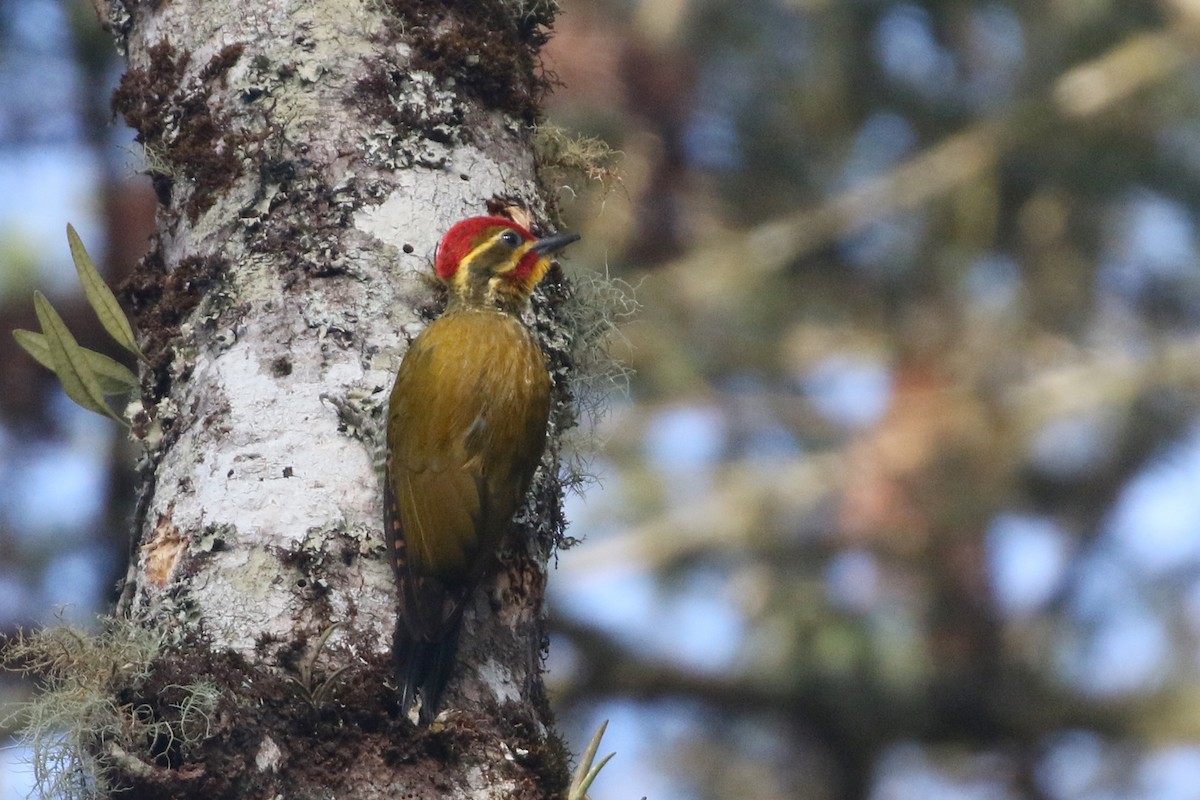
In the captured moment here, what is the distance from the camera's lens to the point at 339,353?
9.57ft

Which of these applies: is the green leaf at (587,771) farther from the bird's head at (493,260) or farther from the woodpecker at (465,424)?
the bird's head at (493,260)

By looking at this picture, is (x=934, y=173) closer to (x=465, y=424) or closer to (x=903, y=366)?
(x=903, y=366)

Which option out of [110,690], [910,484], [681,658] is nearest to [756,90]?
[910,484]

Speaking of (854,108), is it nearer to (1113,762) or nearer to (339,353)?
(1113,762)

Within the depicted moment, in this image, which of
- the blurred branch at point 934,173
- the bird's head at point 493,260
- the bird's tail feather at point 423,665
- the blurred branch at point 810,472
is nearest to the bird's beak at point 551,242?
the bird's head at point 493,260

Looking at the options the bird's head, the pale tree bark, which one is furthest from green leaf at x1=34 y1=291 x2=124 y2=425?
the bird's head

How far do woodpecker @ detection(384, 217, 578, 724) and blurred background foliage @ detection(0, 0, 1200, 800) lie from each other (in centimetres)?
437

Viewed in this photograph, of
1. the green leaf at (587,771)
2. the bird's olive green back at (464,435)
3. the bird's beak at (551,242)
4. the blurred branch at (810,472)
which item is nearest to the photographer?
the green leaf at (587,771)

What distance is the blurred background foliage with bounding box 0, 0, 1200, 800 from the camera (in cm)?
811

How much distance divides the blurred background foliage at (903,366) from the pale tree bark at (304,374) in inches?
176

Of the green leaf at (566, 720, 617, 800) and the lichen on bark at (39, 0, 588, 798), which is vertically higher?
the lichen on bark at (39, 0, 588, 798)

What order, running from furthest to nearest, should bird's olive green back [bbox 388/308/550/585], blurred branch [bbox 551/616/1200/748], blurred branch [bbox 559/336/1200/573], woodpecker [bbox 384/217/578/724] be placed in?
blurred branch [bbox 559/336/1200/573] → blurred branch [bbox 551/616/1200/748] → bird's olive green back [bbox 388/308/550/585] → woodpecker [bbox 384/217/578/724]

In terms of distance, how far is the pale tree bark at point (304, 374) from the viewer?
2.55 meters

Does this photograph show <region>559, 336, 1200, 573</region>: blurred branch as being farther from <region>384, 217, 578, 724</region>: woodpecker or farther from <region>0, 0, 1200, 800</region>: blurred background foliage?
<region>384, 217, 578, 724</region>: woodpecker
